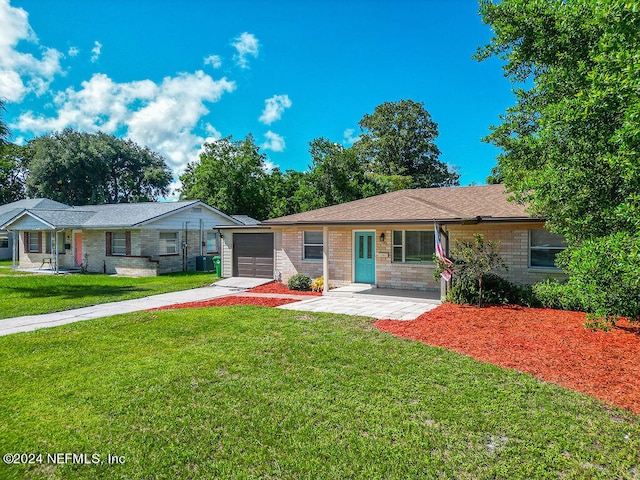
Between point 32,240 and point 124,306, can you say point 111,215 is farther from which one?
point 124,306

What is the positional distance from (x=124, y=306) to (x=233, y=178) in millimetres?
21106

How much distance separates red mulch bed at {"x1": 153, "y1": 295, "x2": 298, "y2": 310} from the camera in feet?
36.5

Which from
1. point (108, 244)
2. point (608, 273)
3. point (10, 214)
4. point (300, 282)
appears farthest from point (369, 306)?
point (10, 214)

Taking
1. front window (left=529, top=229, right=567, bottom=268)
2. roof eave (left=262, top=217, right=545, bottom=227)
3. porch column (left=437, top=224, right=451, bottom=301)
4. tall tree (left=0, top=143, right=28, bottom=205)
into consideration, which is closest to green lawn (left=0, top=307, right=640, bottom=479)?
porch column (left=437, top=224, right=451, bottom=301)

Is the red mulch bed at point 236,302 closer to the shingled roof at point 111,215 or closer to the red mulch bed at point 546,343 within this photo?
the red mulch bed at point 546,343

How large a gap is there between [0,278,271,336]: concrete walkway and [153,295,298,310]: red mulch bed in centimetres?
57

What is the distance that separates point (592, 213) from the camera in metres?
6.32

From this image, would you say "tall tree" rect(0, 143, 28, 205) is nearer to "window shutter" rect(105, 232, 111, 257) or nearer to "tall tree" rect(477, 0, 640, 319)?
"window shutter" rect(105, 232, 111, 257)

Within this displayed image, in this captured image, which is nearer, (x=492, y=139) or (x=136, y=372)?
(x=136, y=372)

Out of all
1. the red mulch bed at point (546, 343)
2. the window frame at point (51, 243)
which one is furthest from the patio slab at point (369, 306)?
the window frame at point (51, 243)

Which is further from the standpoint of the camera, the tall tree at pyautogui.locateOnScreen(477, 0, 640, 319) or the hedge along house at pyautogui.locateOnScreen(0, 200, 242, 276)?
the hedge along house at pyautogui.locateOnScreen(0, 200, 242, 276)

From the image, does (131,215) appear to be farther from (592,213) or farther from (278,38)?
(592,213)

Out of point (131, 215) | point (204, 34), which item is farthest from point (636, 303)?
point (131, 215)

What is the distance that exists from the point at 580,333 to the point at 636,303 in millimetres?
1286
